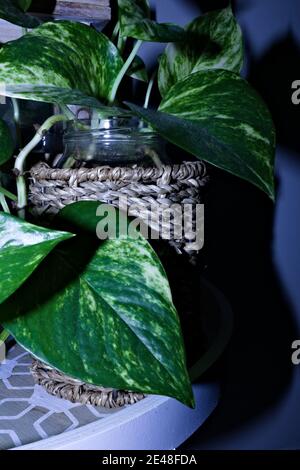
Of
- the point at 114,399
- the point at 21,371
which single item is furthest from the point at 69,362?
the point at 21,371

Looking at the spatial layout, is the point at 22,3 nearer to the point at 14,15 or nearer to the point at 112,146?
the point at 14,15

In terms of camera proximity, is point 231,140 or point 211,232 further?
point 211,232

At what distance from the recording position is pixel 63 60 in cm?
37

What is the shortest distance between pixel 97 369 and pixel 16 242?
4.0 inches

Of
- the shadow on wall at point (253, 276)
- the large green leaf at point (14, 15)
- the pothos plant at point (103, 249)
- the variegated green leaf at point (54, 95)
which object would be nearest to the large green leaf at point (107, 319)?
the pothos plant at point (103, 249)

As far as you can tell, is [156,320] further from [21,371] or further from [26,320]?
[21,371]

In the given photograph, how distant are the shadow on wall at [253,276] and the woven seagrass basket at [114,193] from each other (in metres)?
0.58

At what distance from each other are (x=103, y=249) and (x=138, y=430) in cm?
16

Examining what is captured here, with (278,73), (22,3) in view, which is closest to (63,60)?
(22,3)

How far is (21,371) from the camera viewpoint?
504 millimetres

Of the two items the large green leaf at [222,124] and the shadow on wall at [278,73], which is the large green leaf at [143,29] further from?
the shadow on wall at [278,73]

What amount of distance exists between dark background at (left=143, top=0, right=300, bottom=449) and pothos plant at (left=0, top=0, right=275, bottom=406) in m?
0.60

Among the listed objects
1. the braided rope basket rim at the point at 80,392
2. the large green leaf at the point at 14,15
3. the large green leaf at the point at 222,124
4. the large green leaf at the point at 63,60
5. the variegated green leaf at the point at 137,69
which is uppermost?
the large green leaf at the point at 14,15

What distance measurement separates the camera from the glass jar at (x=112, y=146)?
43 cm
